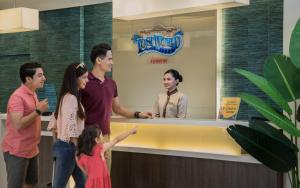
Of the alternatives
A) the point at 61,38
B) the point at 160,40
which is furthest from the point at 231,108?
the point at 61,38

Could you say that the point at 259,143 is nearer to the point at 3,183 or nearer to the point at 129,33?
the point at 3,183

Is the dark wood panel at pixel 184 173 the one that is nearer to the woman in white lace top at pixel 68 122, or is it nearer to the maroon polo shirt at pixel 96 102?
the maroon polo shirt at pixel 96 102

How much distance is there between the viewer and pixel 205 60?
728cm

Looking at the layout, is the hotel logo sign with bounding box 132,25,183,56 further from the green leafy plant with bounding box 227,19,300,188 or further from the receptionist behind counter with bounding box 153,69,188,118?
the green leafy plant with bounding box 227,19,300,188

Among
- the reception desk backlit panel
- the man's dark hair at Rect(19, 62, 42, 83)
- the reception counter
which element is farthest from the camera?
the man's dark hair at Rect(19, 62, 42, 83)

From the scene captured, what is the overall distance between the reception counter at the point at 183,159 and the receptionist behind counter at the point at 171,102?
1313mm

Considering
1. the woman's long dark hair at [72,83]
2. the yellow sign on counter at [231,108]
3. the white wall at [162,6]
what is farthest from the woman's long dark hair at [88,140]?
the white wall at [162,6]

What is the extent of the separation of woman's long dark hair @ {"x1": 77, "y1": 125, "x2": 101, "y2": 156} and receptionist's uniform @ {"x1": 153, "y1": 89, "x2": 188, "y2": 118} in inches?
84.5

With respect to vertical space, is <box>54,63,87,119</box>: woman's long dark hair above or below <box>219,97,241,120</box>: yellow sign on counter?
above

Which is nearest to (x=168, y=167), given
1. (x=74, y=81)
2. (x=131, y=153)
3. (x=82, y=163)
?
(x=131, y=153)

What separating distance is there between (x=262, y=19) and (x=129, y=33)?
247 cm

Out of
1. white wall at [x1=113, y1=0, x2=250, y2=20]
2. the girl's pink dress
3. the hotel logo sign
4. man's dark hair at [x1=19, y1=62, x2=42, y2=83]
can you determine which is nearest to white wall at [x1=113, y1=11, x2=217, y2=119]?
the hotel logo sign

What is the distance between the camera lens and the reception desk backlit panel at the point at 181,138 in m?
4.05

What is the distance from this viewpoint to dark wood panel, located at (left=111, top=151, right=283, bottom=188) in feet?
12.5
